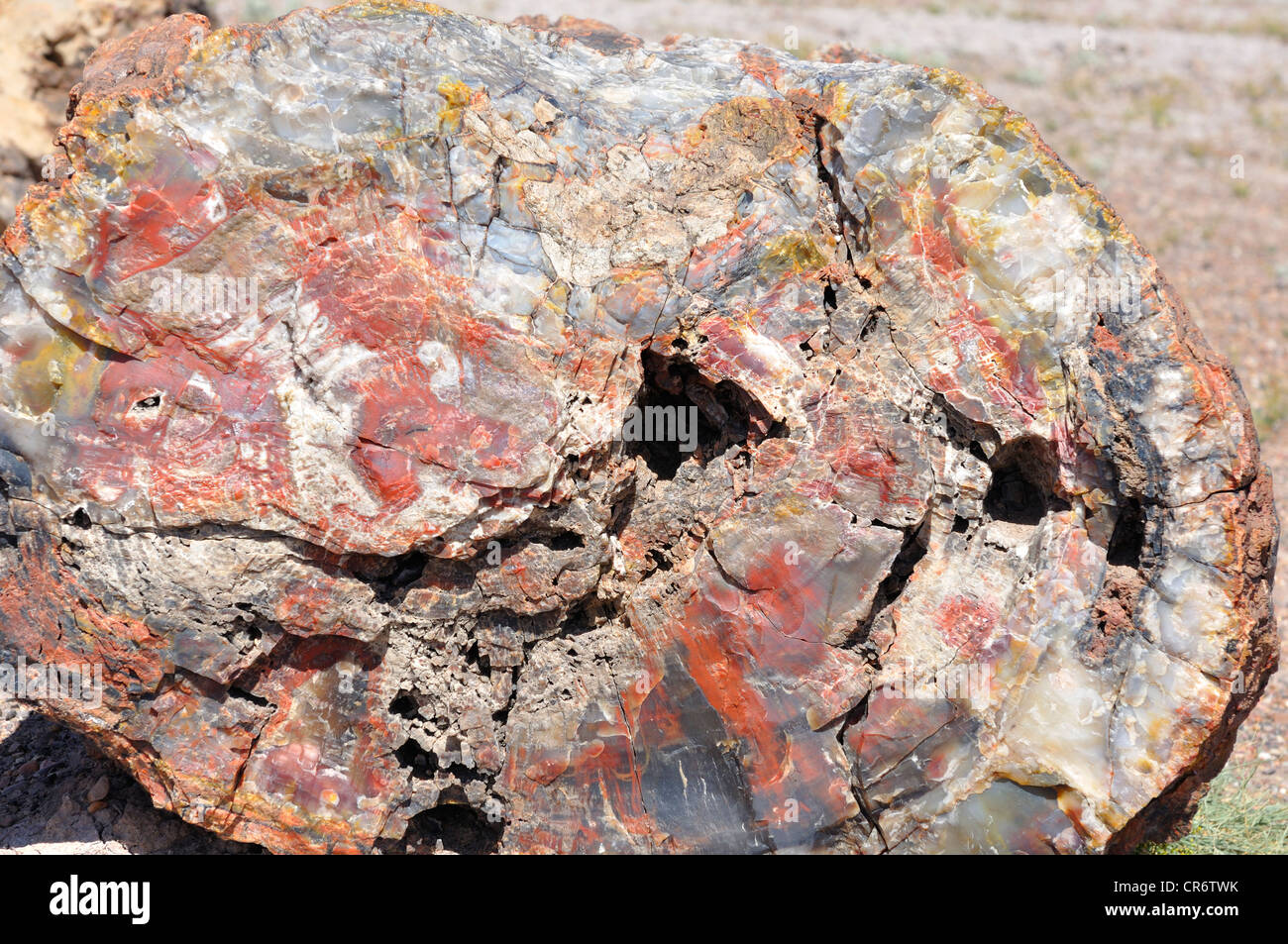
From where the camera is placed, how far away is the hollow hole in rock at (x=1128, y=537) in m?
3.68

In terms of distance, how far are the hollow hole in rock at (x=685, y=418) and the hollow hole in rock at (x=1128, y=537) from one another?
125 centimetres

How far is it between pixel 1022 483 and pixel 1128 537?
412 mm

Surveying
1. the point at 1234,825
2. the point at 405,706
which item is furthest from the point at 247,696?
the point at 1234,825

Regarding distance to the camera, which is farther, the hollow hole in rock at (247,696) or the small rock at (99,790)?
the small rock at (99,790)

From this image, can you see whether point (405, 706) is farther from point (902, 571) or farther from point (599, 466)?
point (902, 571)

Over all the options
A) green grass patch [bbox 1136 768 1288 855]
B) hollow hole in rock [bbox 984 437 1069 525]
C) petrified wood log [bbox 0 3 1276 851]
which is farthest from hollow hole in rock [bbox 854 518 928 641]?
green grass patch [bbox 1136 768 1288 855]

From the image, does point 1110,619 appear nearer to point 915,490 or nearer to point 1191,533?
point 1191,533

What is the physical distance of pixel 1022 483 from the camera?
3.94 meters

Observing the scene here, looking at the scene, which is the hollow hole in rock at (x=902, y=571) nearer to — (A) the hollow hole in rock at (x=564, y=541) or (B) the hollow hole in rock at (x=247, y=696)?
(A) the hollow hole in rock at (x=564, y=541)

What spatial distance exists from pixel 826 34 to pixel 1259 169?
576 cm

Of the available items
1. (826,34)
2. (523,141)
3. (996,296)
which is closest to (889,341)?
(996,296)

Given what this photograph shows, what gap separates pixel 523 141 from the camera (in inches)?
144

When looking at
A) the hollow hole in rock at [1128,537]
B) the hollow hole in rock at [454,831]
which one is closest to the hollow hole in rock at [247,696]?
the hollow hole in rock at [454,831]

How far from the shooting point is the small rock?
422 cm
